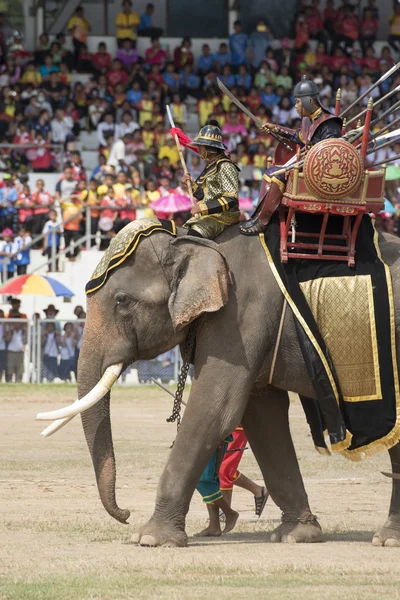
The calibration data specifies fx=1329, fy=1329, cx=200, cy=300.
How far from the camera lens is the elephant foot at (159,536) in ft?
29.7

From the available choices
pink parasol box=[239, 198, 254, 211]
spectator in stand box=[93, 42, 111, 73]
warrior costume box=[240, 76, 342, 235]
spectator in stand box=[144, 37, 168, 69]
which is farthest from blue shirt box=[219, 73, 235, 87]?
warrior costume box=[240, 76, 342, 235]

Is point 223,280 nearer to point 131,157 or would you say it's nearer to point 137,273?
point 137,273

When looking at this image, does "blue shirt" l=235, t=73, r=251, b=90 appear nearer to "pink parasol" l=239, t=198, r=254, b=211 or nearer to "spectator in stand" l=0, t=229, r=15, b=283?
"pink parasol" l=239, t=198, r=254, b=211

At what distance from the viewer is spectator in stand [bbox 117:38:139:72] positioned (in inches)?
1190

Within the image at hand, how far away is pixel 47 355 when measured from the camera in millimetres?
22469

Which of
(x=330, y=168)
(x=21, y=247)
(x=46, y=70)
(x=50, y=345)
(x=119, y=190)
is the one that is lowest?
(x=50, y=345)

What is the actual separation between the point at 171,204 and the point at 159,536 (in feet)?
51.6

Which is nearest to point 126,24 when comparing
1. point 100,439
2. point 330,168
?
point 330,168

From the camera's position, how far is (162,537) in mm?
9070

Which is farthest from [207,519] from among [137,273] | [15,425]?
[15,425]

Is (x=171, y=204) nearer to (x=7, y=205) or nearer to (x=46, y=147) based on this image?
(x=7, y=205)

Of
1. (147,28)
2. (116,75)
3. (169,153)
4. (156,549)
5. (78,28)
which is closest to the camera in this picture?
(156,549)

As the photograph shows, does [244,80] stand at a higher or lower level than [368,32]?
lower

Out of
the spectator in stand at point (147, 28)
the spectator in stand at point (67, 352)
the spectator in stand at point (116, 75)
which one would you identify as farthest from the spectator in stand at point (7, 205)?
the spectator in stand at point (147, 28)
